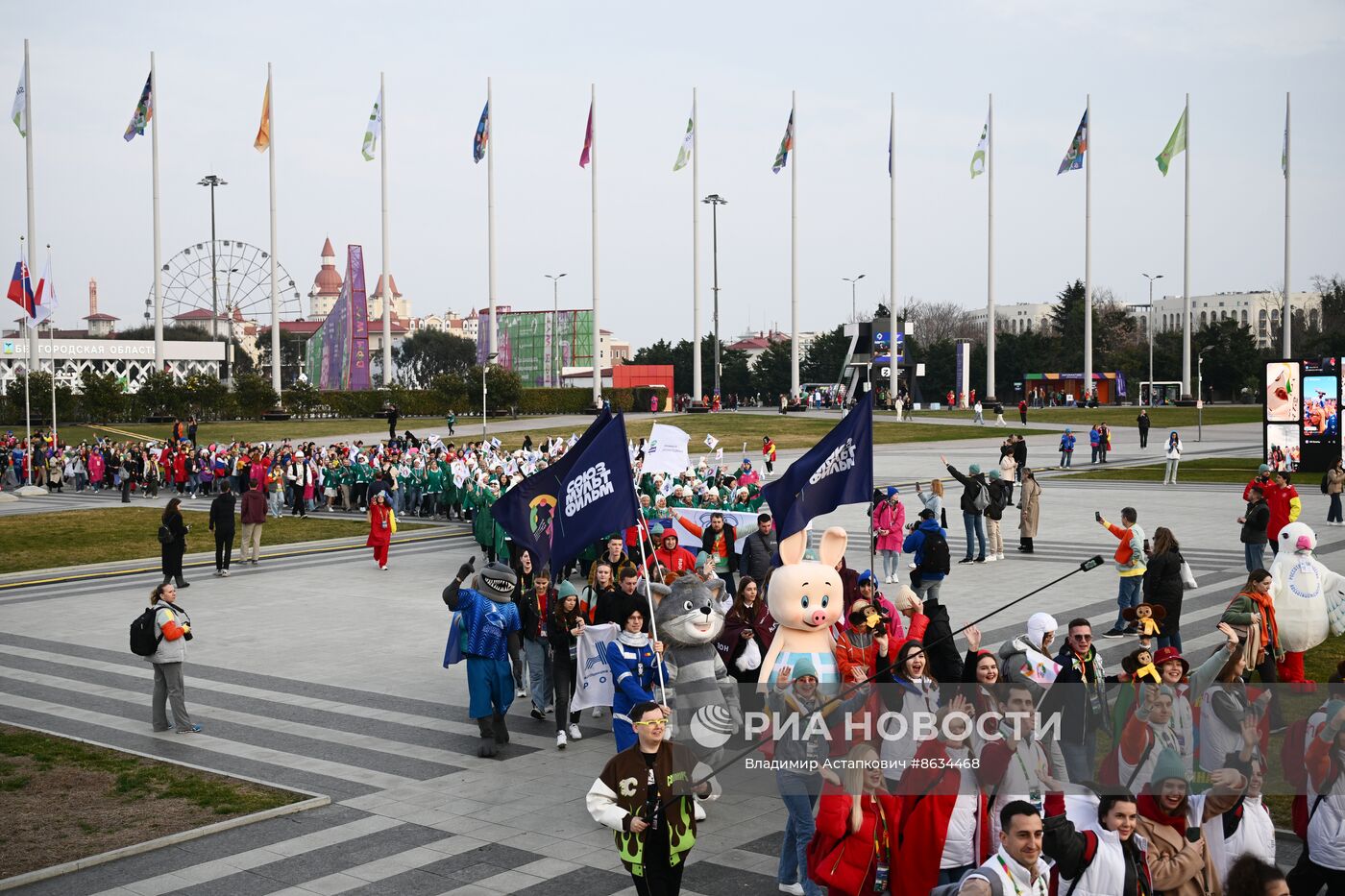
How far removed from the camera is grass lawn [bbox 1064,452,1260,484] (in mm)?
38406

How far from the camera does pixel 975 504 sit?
21.9m

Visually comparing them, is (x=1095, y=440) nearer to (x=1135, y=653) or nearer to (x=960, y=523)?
(x=960, y=523)

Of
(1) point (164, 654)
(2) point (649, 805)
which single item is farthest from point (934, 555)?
(2) point (649, 805)

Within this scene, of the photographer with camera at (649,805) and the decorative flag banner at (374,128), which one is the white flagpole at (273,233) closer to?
the decorative flag banner at (374,128)

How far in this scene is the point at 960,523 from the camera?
28.7 m

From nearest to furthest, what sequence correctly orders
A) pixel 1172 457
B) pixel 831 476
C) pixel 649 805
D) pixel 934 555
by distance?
1. pixel 649 805
2. pixel 831 476
3. pixel 934 555
4. pixel 1172 457

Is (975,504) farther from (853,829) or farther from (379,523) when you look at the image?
(853,829)

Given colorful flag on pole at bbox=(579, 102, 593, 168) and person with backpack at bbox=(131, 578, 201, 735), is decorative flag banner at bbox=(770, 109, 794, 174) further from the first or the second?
person with backpack at bbox=(131, 578, 201, 735)

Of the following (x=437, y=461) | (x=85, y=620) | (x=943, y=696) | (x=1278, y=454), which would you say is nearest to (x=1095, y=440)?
(x=1278, y=454)

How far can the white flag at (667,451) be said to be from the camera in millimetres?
22141

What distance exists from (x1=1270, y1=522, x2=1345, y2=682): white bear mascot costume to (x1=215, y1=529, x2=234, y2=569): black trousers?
1730cm

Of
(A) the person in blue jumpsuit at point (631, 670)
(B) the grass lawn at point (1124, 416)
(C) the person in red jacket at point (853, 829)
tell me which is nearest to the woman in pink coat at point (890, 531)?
(A) the person in blue jumpsuit at point (631, 670)

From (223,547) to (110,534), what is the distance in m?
8.02

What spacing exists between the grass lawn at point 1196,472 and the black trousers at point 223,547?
2700 cm
